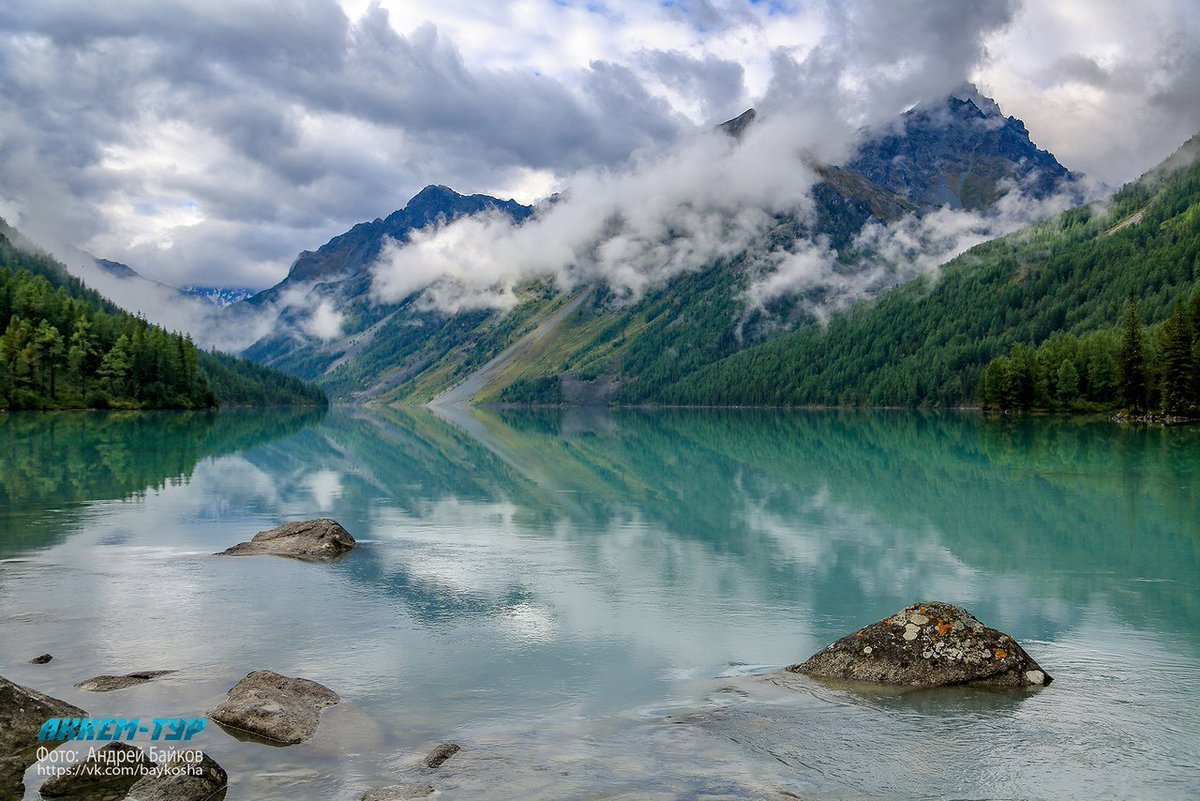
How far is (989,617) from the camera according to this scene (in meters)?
23.0

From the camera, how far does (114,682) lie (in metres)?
16.7

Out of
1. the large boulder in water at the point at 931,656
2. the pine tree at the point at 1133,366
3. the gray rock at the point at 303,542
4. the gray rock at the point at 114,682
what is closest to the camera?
the gray rock at the point at 114,682

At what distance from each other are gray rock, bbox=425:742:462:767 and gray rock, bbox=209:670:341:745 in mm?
2301

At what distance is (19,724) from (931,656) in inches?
635

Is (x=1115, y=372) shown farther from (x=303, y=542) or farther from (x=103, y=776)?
(x=103, y=776)

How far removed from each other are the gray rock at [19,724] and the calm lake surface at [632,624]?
0.35m

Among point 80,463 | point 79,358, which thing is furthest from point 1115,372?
point 79,358

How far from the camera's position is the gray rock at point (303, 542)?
31469mm

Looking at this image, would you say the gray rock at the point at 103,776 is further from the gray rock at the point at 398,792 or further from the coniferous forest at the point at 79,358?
the coniferous forest at the point at 79,358

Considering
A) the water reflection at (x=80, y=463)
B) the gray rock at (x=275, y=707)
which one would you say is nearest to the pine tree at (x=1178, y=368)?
the water reflection at (x=80, y=463)

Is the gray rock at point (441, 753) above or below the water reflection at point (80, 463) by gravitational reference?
below

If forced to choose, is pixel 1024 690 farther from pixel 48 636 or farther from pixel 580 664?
pixel 48 636

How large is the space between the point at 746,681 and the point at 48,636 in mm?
16506

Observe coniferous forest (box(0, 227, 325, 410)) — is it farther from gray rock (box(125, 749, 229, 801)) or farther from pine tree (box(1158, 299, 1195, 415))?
pine tree (box(1158, 299, 1195, 415))
